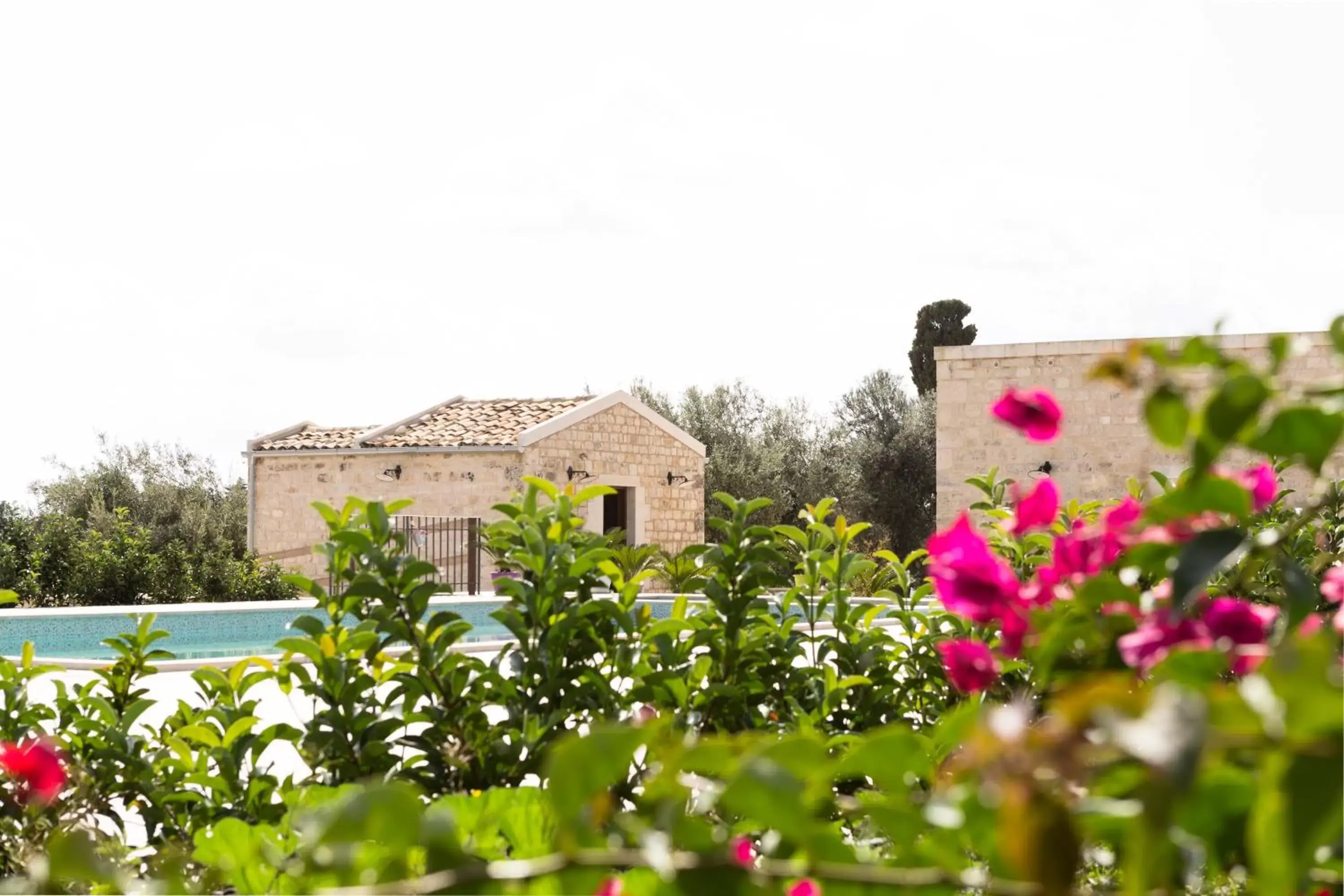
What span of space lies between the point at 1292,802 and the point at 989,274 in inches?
1231

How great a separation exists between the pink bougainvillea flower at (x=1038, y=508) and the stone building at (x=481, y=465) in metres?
16.4

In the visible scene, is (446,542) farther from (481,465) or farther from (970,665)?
(970,665)

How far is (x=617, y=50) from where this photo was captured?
1085 cm

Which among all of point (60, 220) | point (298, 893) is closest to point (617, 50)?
point (298, 893)

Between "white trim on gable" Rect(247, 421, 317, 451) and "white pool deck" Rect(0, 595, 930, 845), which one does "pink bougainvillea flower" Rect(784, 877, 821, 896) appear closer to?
"white pool deck" Rect(0, 595, 930, 845)

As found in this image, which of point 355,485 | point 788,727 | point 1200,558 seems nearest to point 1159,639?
point 1200,558

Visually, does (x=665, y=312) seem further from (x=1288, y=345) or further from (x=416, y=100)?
(x=1288, y=345)

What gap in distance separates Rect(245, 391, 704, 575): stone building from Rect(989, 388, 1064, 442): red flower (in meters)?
16.7

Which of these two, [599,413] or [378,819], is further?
[599,413]

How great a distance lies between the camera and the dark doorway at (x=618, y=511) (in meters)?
19.8

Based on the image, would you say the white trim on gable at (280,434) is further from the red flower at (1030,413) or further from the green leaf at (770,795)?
the green leaf at (770,795)

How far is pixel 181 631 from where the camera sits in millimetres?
12500

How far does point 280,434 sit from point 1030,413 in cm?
2079

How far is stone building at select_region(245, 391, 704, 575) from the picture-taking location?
18.3 meters
